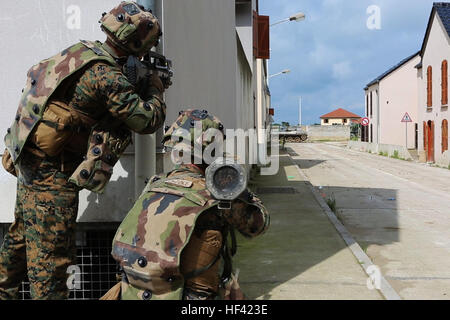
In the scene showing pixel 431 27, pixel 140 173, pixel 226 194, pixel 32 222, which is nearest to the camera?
pixel 226 194

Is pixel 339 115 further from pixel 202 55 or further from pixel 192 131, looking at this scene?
pixel 192 131

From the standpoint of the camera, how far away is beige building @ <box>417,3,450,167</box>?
22.8 metres

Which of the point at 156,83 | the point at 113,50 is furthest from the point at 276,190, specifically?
the point at 113,50

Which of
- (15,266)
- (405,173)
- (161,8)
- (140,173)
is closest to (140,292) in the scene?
(15,266)

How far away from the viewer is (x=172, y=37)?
176 inches

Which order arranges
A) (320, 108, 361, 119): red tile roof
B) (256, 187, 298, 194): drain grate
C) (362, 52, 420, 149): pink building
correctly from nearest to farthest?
(256, 187, 298, 194): drain grate < (362, 52, 420, 149): pink building < (320, 108, 361, 119): red tile roof

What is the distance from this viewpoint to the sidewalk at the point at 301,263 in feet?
16.1

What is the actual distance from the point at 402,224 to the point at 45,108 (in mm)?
7068

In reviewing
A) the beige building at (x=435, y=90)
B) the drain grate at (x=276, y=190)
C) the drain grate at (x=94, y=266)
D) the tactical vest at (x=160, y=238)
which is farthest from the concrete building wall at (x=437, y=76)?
the tactical vest at (x=160, y=238)

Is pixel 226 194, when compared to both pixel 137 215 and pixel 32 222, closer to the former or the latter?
pixel 137 215

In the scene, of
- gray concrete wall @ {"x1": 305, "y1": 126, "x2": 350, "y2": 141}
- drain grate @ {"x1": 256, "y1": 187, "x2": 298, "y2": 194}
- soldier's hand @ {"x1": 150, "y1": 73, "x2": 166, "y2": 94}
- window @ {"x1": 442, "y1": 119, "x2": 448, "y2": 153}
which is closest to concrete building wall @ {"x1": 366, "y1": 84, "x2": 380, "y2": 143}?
window @ {"x1": 442, "y1": 119, "x2": 448, "y2": 153}

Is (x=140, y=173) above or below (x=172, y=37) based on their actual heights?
below

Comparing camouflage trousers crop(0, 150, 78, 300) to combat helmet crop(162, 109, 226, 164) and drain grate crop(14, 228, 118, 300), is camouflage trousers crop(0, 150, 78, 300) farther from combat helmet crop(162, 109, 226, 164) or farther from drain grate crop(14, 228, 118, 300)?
drain grate crop(14, 228, 118, 300)

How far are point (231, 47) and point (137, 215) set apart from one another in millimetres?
7864
